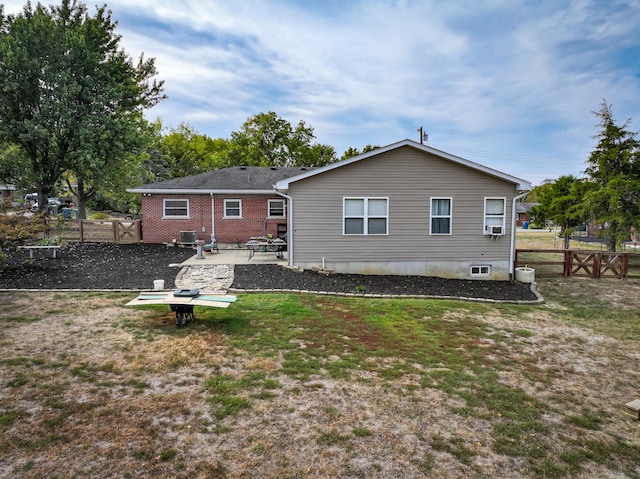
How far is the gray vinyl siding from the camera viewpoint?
13.0m

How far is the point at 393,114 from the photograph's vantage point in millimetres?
32969

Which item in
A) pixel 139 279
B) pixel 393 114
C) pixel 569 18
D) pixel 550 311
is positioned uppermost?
pixel 393 114

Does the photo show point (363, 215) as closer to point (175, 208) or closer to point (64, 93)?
point (175, 208)

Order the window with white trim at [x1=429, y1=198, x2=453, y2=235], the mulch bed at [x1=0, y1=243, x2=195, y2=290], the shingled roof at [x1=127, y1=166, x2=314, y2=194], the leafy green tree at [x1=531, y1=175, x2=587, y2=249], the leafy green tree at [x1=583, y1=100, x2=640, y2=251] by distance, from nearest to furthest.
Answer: the mulch bed at [x1=0, y1=243, x2=195, y2=290] → the window with white trim at [x1=429, y1=198, x2=453, y2=235] → the shingled roof at [x1=127, y1=166, x2=314, y2=194] → the leafy green tree at [x1=583, y1=100, x2=640, y2=251] → the leafy green tree at [x1=531, y1=175, x2=587, y2=249]

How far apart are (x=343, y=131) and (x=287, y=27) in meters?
30.9

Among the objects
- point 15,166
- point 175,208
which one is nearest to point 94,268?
point 175,208

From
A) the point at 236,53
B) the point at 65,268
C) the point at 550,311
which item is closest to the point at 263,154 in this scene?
the point at 236,53

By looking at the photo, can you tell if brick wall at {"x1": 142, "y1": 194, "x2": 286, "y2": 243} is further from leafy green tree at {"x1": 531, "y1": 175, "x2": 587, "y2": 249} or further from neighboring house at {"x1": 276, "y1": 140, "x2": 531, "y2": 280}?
leafy green tree at {"x1": 531, "y1": 175, "x2": 587, "y2": 249}

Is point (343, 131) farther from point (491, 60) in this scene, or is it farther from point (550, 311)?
point (550, 311)

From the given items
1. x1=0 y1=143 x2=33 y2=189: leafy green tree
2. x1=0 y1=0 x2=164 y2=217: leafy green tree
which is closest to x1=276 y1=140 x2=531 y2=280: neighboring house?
x1=0 y1=0 x2=164 y2=217: leafy green tree

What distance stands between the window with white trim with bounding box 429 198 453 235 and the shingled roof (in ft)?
28.9

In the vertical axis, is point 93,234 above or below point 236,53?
below

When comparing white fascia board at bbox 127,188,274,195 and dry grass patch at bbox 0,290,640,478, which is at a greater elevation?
white fascia board at bbox 127,188,274,195

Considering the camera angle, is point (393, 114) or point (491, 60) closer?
point (491, 60)
